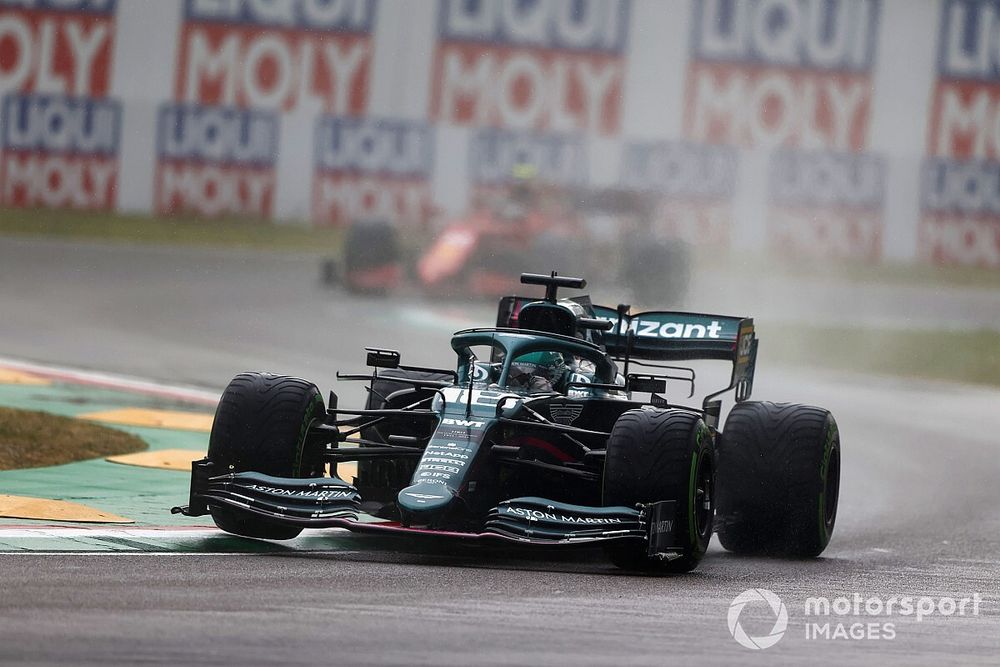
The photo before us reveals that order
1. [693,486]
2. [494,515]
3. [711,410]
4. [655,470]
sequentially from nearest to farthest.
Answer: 1. [494,515]
2. [655,470]
3. [693,486]
4. [711,410]

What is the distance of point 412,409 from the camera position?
33.8 feet

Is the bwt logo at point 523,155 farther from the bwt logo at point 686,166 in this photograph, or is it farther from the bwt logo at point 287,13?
the bwt logo at point 287,13

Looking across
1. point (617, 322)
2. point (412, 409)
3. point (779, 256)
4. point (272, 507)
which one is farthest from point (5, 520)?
point (779, 256)

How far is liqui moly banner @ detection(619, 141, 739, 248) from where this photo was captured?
90.9 feet

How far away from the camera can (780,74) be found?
93.9 ft

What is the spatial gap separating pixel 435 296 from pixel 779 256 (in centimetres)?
594

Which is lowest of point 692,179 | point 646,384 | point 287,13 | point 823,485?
point 823,485

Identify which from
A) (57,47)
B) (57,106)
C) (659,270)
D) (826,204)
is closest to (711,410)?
(659,270)

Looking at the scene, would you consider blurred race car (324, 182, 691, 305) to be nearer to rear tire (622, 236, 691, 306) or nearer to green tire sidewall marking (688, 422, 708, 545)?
rear tire (622, 236, 691, 306)

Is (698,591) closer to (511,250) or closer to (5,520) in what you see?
(5,520)

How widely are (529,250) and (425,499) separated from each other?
16.7 metres

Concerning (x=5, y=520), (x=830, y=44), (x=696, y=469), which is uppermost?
(x=830, y=44)

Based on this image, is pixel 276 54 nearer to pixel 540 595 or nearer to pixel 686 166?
pixel 686 166

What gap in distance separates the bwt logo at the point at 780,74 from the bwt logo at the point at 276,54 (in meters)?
5.53
